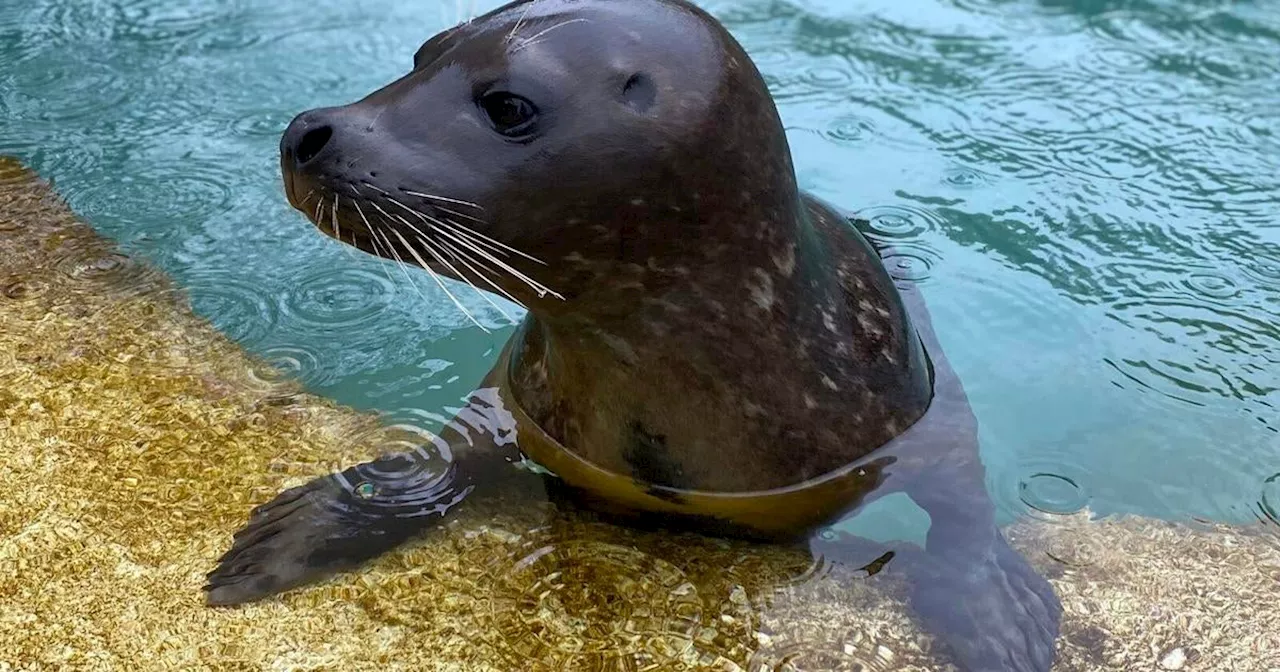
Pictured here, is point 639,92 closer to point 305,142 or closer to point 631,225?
point 631,225

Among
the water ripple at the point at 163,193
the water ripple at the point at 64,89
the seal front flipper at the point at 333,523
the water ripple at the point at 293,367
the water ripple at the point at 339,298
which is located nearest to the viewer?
the seal front flipper at the point at 333,523

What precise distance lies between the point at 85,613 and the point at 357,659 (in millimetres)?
631

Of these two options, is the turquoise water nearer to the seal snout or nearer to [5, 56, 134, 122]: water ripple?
[5, 56, 134, 122]: water ripple

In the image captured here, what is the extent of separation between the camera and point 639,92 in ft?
8.29

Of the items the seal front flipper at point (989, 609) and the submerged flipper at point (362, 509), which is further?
the submerged flipper at point (362, 509)

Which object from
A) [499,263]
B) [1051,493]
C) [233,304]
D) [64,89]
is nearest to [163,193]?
[233,304]

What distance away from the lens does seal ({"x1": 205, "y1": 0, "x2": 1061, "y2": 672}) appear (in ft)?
8.11

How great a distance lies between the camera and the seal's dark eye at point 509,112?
2.46m

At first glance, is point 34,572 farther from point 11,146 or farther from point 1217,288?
point 1217,288

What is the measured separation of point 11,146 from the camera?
5535 millimetres

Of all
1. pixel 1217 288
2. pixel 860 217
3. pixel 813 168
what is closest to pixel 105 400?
pixel 860 217

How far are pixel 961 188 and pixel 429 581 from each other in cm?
341

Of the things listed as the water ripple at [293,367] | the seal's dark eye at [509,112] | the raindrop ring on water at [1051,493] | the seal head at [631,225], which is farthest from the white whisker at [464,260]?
the raindrop ring on water at [1051,493]

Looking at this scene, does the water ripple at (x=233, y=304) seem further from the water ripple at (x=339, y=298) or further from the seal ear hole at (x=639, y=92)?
the seal ear hole at (x=639, y=92)
